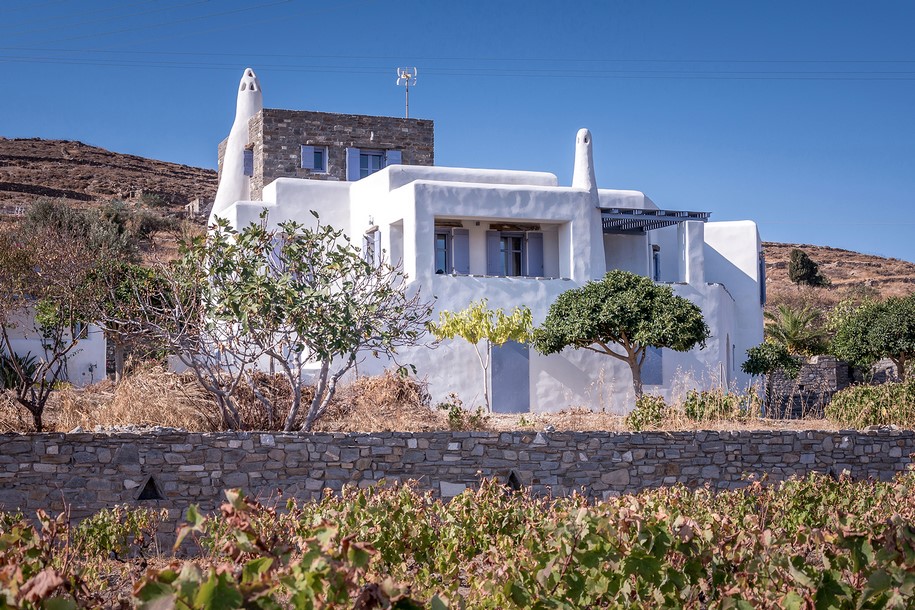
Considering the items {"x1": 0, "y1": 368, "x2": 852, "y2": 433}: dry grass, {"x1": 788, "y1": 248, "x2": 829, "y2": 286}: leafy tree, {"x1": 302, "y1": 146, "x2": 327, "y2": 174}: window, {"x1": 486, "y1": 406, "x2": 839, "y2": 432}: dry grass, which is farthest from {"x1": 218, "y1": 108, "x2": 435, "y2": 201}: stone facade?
{"x1": 788, "y1": 248, "x2": 829, "y2": 286}: leafy tree

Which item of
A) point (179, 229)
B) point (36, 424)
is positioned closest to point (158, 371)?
point (36, 424)

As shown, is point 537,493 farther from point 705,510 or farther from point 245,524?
point 245,524

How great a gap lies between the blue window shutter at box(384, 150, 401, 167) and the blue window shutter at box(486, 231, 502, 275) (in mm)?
5475

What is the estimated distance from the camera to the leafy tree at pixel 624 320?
72.1 ft

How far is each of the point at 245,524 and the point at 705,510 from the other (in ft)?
16.4

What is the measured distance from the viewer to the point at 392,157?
2953 cm

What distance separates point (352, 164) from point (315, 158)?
1.05 metres

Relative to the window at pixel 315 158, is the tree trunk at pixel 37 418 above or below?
below

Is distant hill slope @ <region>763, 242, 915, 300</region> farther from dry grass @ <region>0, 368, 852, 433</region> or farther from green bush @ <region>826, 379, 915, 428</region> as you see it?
dry grass @ <region>0, 368, 852, 433</region>

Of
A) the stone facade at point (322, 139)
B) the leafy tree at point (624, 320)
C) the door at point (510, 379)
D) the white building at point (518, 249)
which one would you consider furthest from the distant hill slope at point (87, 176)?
the leafy tree at point (624, 320)

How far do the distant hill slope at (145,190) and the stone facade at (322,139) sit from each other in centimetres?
2126

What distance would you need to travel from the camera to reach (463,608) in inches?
244

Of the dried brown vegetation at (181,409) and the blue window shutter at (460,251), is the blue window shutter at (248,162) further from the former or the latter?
the dried brown vegetation at (181,409)

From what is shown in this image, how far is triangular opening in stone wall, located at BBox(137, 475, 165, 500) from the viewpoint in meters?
11.5
